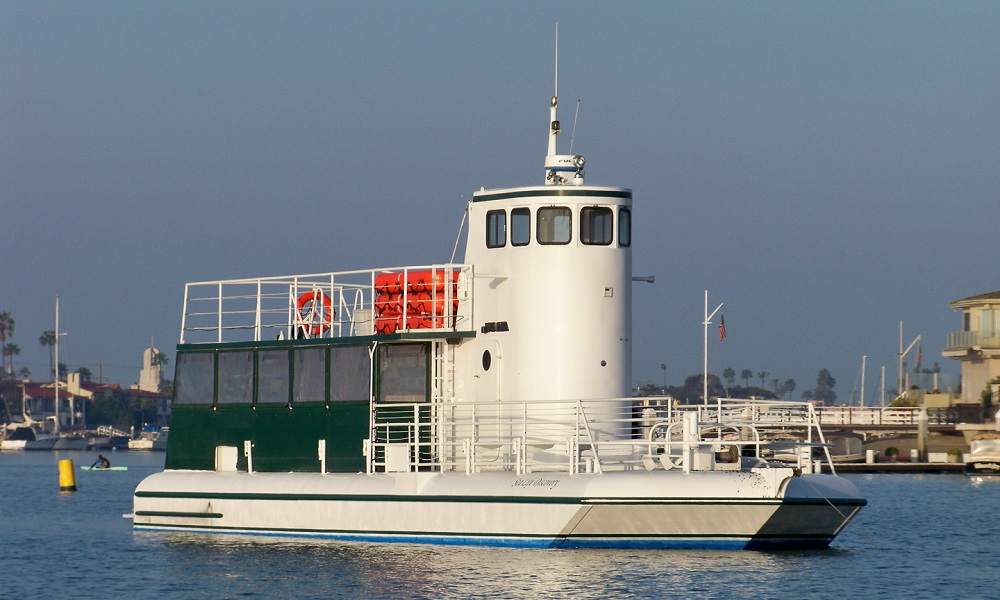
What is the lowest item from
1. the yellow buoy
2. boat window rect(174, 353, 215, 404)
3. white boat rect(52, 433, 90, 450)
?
white boat rect(52, 433, 90, 450)

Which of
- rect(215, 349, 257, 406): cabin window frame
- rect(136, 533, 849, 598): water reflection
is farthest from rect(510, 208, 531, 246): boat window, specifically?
rect(215, 349, 257, 406): cabin window frame

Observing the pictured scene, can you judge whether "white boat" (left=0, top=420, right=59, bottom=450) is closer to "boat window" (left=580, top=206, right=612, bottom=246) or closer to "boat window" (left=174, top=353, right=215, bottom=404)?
"boat window" (left=174, top=353, right=215, bottom=404)

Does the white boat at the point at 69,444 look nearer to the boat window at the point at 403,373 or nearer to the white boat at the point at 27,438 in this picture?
the white boat at the point at 27,438

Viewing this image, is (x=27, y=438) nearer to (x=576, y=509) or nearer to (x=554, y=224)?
(x=554, y=224)

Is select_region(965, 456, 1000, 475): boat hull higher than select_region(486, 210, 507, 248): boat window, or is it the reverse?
select_region(486, 210, 507, 248): boat window

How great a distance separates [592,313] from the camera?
27.1 meters

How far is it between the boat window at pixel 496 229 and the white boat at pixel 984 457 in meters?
48.6

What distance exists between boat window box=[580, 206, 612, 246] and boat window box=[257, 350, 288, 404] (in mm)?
6670

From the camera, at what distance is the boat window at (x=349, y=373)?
28.1 m

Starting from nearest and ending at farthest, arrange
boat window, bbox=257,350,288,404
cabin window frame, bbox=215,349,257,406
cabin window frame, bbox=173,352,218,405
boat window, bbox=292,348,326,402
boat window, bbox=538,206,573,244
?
1. boat window, bbox=538,206,573,244
2. boat window, bbox=292,348,326,402
3. boat window, bbox=257,350,288,404
4. cabin window frame, bbox=215,349,257,406
5. cabin window frame, bbox=173,352,218,405

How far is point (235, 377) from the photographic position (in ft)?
100

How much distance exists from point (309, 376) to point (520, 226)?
5.29 m

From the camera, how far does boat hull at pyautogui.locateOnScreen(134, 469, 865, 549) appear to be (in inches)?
933

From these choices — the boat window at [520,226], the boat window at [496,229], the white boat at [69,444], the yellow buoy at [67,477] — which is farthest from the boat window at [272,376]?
the white boat at [69,444]
